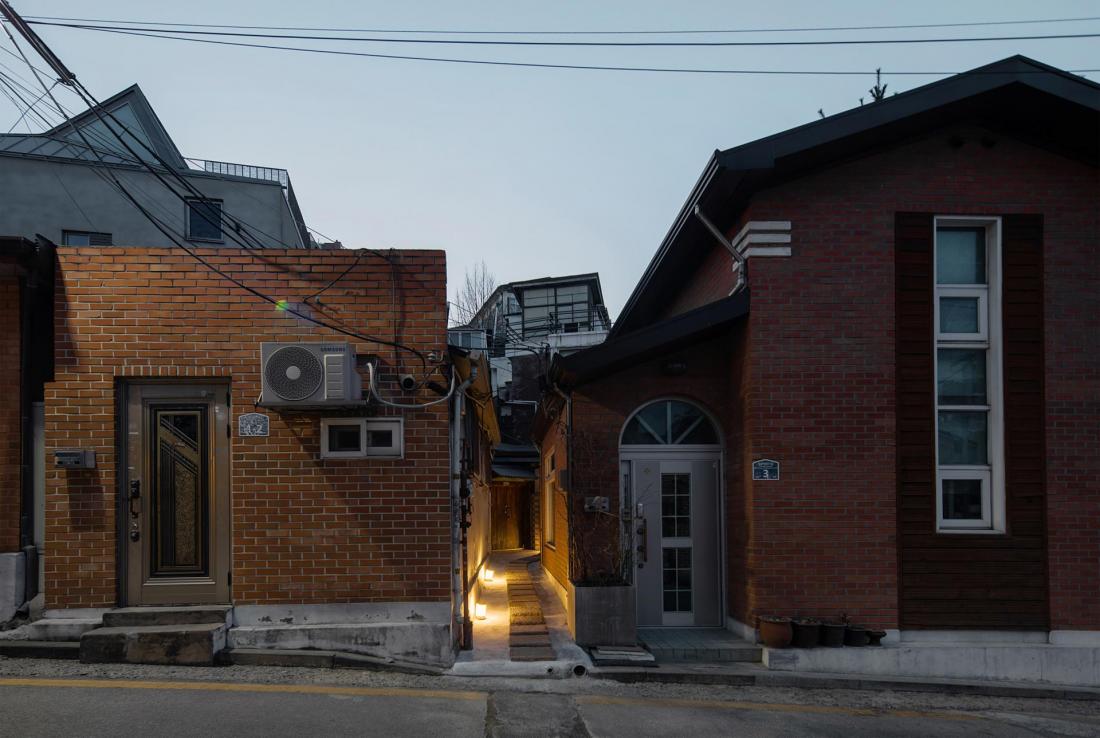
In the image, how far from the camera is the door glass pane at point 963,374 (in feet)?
29.4

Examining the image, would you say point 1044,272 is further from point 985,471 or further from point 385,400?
point 385,400

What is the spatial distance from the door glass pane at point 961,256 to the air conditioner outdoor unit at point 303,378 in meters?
6.64

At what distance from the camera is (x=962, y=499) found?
884 centimetres

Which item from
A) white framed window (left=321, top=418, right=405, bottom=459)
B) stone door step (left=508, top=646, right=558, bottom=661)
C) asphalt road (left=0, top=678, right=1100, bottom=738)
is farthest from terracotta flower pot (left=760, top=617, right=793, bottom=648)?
white framed window (left=321, top=418, right=405, bottom=459)

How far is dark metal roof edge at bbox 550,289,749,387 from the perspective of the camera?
8750 millimetres

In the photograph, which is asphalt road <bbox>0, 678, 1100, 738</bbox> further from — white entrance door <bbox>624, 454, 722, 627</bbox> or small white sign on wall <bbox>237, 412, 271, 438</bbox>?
white entrance door <bbox>624, 454, 722, 627</bbox>

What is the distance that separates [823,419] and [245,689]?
626cm

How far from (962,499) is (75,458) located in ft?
29.9

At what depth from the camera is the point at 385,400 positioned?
767cm

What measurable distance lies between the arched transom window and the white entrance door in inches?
8.3

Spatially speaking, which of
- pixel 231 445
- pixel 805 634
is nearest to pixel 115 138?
pixel 231 445

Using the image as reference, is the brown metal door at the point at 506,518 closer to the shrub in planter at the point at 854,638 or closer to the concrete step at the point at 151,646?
the shrub in planter at the point at 854,638

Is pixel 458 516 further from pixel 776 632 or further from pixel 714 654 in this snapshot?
pixel 776 632

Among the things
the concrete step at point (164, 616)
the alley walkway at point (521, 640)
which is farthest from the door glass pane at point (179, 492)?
the alley walkway at point (521, 640)
